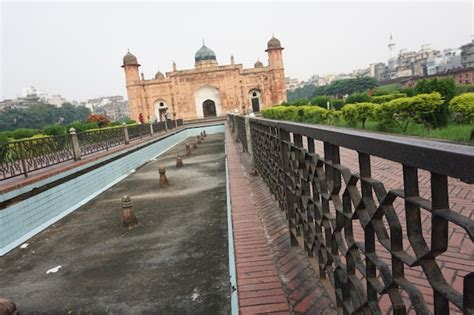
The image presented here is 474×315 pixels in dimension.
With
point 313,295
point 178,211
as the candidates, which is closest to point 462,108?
point 178,211

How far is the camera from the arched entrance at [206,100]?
41.0 meters

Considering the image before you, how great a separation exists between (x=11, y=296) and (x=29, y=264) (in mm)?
790

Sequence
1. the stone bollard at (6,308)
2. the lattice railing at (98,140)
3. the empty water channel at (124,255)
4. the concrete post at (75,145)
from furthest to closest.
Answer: the lattice railing at (98,140), the concrete post at (75,145), the empty water channel at (124,255), the stone bollard at (6,308)

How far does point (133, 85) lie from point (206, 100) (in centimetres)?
869

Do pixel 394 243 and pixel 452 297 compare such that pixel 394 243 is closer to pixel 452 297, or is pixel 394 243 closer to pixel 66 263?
pixel 452 297

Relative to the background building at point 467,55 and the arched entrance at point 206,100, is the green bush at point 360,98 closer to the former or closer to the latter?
the arched entrance at point 206,100

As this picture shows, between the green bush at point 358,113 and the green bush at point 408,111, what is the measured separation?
27.7 inches

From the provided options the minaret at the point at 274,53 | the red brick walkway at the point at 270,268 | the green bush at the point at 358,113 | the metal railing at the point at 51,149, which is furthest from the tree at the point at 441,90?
the minaret at the point at 274,53

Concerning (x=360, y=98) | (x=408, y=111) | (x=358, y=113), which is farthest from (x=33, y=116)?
(x=408, y=111)

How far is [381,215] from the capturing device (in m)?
1.11

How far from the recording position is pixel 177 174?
810 cm

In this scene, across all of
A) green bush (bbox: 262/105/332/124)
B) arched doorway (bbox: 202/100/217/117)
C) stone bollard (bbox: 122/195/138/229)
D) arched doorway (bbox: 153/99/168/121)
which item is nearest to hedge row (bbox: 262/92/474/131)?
green bush (bbox: 262/105/332/124)

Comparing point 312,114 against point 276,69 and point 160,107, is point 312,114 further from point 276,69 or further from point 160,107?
point 160,107

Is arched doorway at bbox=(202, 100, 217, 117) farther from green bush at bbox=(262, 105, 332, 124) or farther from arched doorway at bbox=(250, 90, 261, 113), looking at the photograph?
green bush at bbox=(262, 105, 332, 124)
